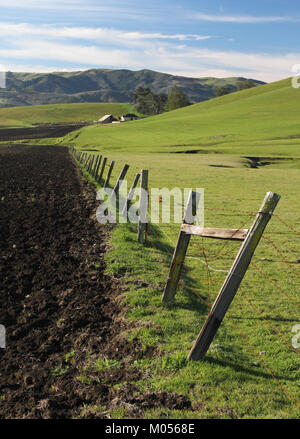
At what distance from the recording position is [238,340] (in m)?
7.07

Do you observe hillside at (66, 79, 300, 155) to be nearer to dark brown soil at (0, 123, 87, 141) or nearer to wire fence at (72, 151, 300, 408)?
dark brown soil at (0, 123, 87, 141)

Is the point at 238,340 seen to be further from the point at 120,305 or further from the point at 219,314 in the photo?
the point at 120,305

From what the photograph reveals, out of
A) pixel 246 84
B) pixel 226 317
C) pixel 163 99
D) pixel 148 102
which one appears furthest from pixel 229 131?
pixel 246 84

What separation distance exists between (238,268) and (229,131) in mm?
78617

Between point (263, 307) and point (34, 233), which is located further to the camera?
point (34, 233)

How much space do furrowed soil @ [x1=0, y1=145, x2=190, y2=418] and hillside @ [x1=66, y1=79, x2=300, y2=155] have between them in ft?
150

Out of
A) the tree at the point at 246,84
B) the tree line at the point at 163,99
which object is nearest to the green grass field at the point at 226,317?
the tree line at the point at 163,99

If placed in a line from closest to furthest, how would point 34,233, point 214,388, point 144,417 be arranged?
point 144,417
point 214,388
point 34,233

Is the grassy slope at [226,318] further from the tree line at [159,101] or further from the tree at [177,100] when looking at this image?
the tree line at [159,101]

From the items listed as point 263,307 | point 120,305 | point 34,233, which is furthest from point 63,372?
point 34,233

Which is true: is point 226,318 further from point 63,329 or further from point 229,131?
point 229,131

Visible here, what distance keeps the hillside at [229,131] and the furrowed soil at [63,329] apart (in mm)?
45626
